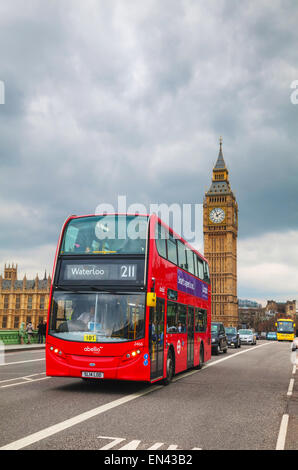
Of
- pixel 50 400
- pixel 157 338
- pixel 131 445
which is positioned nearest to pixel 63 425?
pixel 131 445

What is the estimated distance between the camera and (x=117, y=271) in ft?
33.9

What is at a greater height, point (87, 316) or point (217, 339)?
point (87, 316)

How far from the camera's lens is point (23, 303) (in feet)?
392

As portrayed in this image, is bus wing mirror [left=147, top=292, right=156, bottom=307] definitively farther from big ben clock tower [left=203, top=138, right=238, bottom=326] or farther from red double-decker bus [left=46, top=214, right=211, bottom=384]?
big ben clock tower [left=203, top=138, right=238, bottom=326]

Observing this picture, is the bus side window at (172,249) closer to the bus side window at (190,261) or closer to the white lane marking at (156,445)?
the bus side window at (190,261)

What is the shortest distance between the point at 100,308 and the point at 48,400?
211 centimetres

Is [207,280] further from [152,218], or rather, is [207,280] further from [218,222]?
[218,222]

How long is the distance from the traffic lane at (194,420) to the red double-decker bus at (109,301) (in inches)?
41.9

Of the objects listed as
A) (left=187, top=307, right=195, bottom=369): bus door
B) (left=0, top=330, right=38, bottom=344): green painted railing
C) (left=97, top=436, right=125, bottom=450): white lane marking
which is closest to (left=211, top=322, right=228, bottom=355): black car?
(left=187, top=307, right=195, bottom=369): bus door

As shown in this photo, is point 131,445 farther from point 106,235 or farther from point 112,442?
point 106,235

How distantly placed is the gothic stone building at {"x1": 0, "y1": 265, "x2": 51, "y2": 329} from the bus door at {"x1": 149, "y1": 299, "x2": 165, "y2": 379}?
Result: 110 meters
